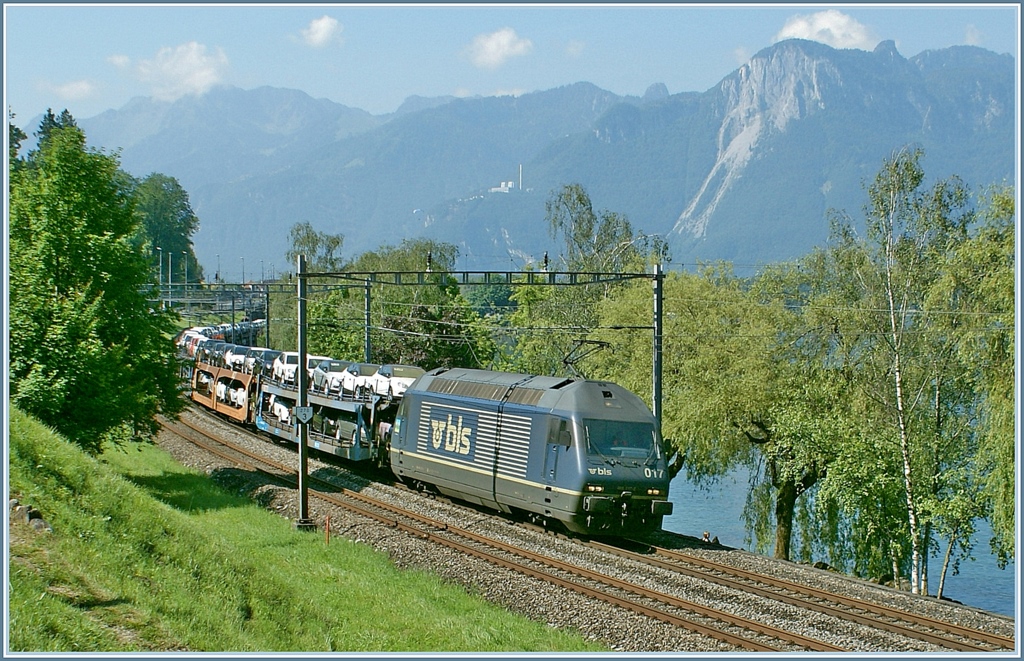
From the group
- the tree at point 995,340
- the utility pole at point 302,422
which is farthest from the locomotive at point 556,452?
the tree at point 995,340

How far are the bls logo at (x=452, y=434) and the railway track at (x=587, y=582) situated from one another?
80.7 inches

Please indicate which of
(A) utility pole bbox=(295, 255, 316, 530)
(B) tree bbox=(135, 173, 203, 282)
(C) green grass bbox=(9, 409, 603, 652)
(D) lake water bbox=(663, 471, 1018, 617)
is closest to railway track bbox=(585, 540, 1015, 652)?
(C) green grass bbox=(9, 409, 603, 652)

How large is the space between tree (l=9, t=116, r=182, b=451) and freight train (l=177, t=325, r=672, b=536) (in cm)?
770

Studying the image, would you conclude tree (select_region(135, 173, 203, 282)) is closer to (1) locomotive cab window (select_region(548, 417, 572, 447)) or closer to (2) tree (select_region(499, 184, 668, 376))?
(2) tree (select_region(499, 184, 668, 376))

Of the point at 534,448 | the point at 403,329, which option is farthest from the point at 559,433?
the point at 403,329

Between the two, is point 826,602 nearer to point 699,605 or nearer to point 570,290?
point 699,605

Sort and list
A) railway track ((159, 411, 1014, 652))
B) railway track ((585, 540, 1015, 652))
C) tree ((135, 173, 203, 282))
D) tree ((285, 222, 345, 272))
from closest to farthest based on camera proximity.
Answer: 1. railway track ((159, 411, 1014, 652))
2. railway track ((585, 540, 1015, 652))
3. tree ((135, 173, 203, 282))
4. tree ((285, 222, 345, 272))

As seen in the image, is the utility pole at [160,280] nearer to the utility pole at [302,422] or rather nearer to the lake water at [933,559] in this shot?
the utility pole at [302,422]

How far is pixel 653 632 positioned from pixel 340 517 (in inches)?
472

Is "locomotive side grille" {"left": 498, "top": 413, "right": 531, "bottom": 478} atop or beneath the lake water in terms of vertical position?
atop

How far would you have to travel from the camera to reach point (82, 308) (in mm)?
27297

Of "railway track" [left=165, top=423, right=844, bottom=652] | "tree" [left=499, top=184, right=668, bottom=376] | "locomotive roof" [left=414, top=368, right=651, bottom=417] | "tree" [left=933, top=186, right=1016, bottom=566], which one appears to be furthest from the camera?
"tree" [left=499, top=184, right=668, bottom=376]

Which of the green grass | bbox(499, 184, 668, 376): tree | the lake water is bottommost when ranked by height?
the lake water

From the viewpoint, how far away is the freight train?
22219 mm
